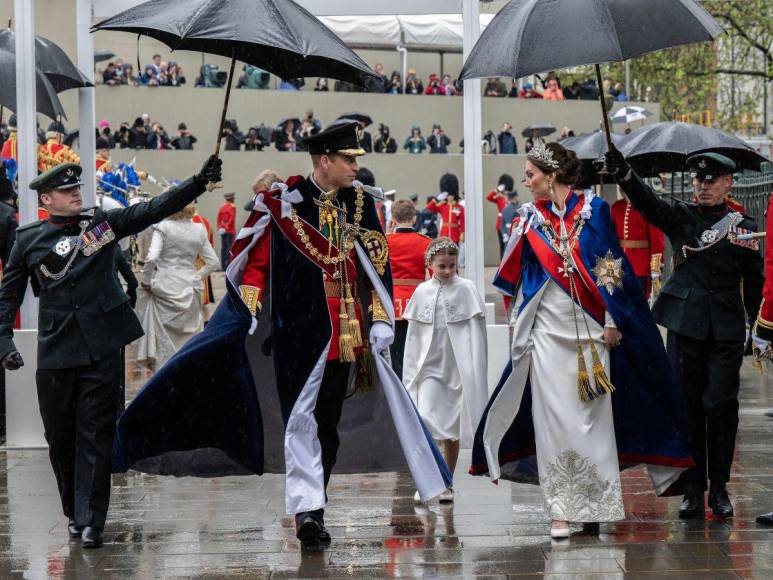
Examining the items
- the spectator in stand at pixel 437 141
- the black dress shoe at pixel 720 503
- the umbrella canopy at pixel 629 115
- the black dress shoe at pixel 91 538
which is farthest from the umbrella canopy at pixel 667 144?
the spectator in stand at pixel 437 141

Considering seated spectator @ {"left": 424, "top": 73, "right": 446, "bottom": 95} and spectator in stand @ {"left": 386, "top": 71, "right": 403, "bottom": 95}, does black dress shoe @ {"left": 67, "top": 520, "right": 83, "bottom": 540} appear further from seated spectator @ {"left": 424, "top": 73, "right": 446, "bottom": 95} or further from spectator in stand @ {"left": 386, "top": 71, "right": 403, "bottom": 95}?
seated spectator @ {"left": 424, "top": 73, "right": 446, "bottom": 95}

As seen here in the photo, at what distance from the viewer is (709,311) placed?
283 inches

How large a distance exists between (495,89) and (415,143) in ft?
11.9

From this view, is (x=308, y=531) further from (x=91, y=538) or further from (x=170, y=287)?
(x=170, y=287)

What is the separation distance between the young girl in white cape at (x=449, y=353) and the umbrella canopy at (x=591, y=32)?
2072mm

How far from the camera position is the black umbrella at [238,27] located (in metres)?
6.27

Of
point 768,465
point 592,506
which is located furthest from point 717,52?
point 592,506

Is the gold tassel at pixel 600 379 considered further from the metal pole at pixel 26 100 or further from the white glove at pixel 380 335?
the metal pole at pixel 26 100

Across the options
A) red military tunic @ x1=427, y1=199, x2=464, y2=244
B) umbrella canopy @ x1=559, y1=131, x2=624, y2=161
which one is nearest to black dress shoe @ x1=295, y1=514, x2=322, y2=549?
umbrella canopy @ x1=559, y1=131, x2=624, y2=161

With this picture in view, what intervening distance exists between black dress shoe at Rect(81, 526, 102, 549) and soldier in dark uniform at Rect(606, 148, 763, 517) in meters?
2.91

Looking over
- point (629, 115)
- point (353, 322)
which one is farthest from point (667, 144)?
point (629, 115)

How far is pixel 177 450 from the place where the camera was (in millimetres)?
7145

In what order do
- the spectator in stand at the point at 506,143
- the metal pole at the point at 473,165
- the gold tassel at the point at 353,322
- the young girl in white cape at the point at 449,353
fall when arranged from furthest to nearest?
the spectator in stand at the point at 506,143 → the metal pole at the point at 473,165 → the young girl in white cape at the point at 449,353 → the gold tassel at the point at 353,322

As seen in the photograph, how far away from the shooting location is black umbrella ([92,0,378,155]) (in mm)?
6273
